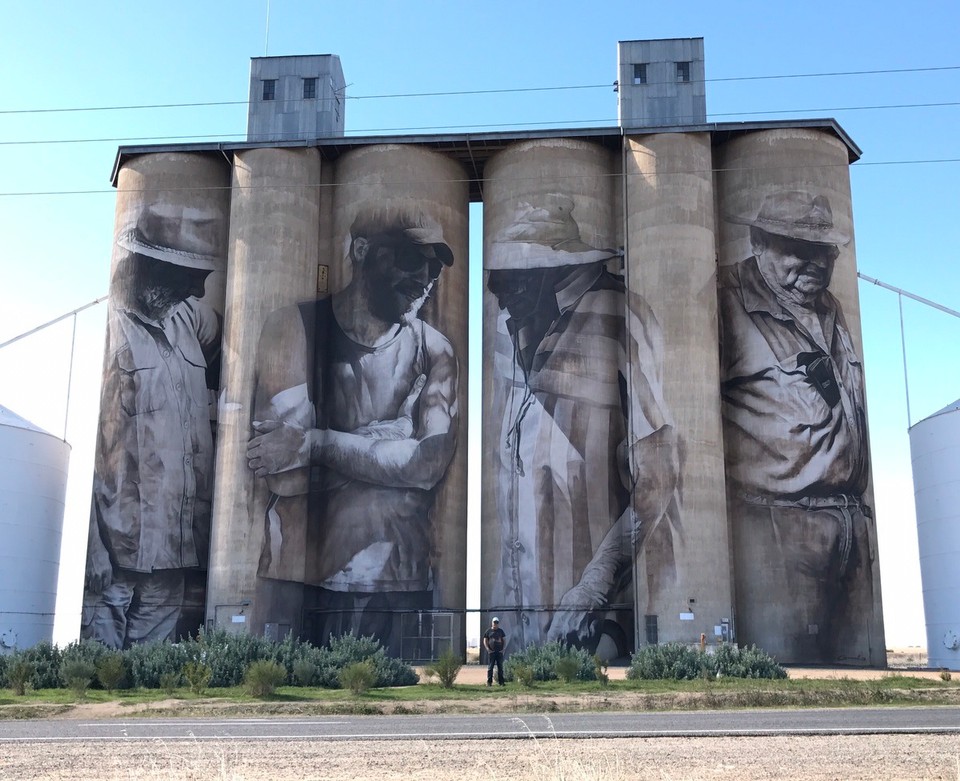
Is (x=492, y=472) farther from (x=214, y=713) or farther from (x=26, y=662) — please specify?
(x=214, y=713)

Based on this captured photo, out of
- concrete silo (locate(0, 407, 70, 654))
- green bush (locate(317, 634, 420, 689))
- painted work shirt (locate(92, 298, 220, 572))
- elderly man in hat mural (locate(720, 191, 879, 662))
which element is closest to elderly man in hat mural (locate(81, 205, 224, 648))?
painted work shirt (locate(92, 298, 220, 572))

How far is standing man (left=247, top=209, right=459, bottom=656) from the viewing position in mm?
42969

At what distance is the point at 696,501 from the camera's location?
40.2 meters

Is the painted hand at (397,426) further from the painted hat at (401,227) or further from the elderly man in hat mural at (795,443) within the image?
the elderly man in hat mural at (795,443)

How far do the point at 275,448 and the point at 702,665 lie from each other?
70.7 feet

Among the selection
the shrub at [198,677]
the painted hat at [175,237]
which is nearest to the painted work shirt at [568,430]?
the painted hat at [175,237]

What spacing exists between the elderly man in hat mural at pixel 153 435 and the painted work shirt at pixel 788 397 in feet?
72.7

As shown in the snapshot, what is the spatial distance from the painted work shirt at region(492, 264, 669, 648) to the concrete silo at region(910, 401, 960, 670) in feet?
32.2

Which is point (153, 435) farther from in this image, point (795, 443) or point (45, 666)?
point (795, 443)

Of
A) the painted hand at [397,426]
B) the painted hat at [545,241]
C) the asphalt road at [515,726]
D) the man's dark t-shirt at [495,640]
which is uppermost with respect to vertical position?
the painted hat at [545,241]

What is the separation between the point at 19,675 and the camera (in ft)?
81.6

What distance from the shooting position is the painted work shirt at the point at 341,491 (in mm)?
43000

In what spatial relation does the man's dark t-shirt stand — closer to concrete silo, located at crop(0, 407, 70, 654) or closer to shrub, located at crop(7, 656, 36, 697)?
shrub, located at crop(7, 656, 36, 697)

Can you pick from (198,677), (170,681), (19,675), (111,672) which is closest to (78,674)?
(111,672)
